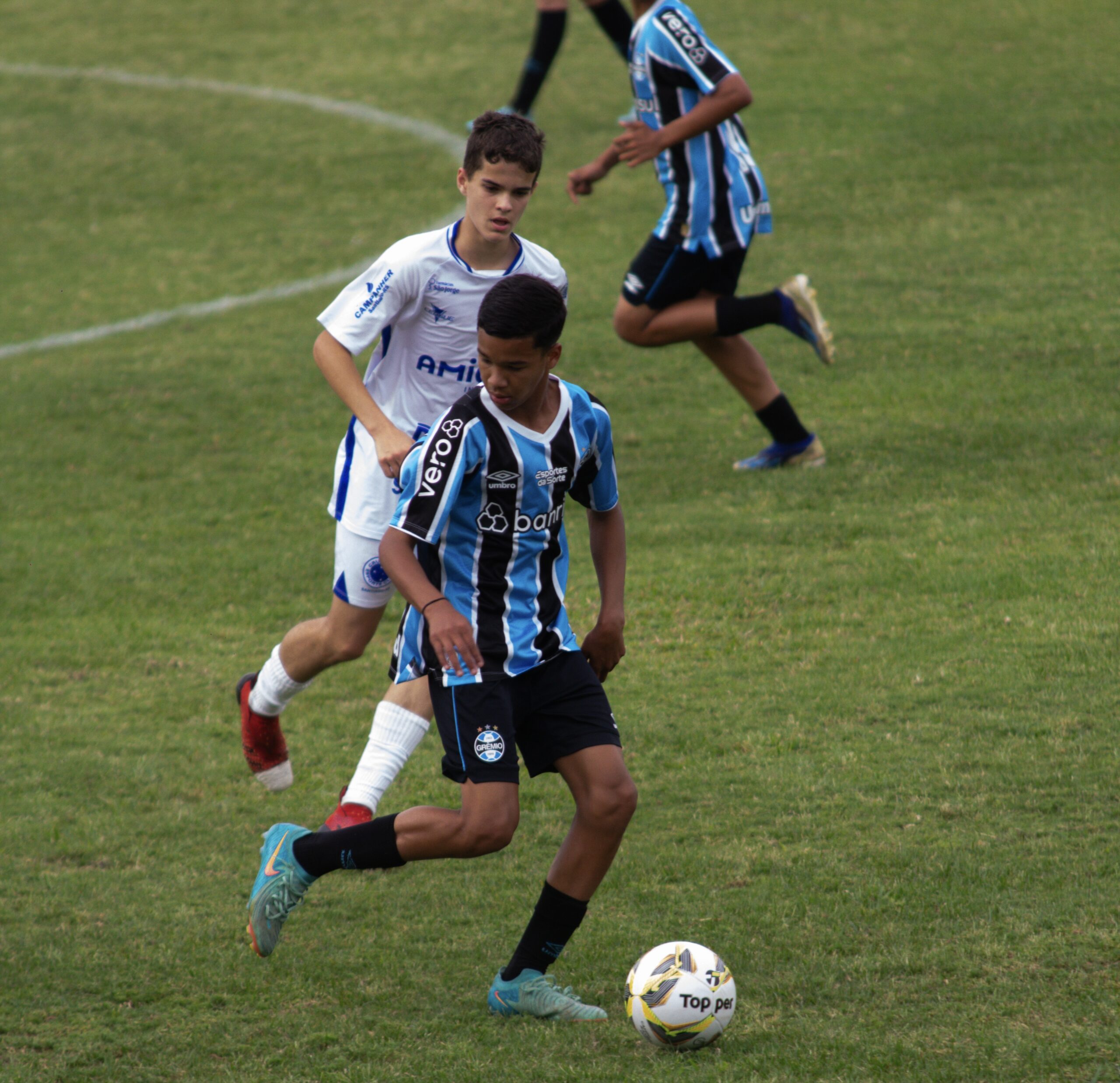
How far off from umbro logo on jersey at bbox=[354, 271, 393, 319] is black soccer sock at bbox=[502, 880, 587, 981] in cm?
170

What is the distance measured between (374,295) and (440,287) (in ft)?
0.62

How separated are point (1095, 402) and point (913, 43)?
822 centimetres

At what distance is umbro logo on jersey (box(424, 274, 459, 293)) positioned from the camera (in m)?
4.30

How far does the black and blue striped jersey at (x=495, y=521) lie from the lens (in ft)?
11.4

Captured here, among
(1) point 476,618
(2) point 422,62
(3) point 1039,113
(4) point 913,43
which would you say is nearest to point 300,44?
(2) point 422,62

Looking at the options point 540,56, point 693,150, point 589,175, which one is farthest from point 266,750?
point 540,56

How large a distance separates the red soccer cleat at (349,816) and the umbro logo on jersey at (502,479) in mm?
1073

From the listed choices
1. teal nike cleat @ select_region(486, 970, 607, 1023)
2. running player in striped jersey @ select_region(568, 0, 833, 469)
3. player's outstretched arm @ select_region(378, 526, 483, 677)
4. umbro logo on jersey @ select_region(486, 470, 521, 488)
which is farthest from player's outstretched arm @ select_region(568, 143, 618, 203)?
teal nike cleat @ select_region(486, 970, 607, 1023)

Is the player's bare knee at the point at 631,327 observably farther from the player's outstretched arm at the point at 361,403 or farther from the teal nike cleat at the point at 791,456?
the player's outstretched arm at the point at 361,403

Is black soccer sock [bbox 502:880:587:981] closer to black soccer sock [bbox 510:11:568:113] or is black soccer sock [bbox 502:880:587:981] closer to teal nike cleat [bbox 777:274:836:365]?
teal nike cleat [bbox 777:274:836:365]

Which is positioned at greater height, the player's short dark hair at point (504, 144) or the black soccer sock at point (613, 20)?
the player's short dark hair at point (504, 144)

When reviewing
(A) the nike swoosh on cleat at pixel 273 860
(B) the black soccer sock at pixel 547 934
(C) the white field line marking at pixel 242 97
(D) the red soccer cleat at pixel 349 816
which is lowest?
(C) the white field line marking at pixel 242 97

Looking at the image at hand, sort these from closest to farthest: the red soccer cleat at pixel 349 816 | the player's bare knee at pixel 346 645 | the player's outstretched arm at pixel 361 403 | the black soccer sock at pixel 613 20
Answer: the player's outstretched arm at pixel 361 403 → the red soccer cleat at pixel 349 816 → the player's bare knee at pixel 346 645 → the black soccer sock at pixel 613 20

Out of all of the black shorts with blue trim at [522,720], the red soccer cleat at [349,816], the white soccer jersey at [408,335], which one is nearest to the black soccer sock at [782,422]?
the white soccer jersey at [408,335]
